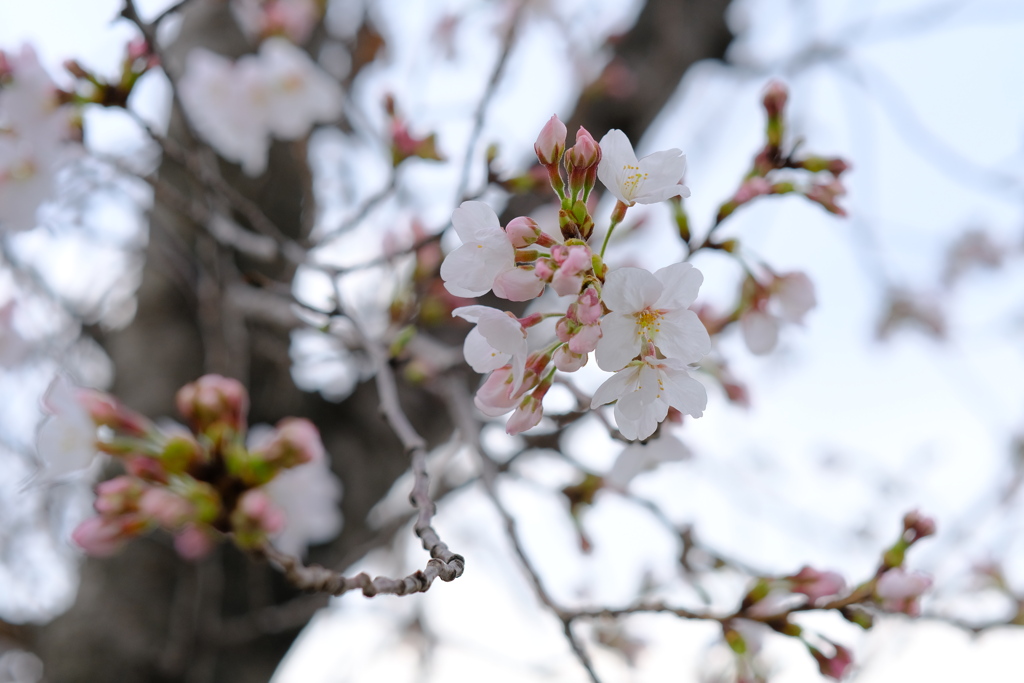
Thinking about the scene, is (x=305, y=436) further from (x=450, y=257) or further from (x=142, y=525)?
(x=450, y=257)

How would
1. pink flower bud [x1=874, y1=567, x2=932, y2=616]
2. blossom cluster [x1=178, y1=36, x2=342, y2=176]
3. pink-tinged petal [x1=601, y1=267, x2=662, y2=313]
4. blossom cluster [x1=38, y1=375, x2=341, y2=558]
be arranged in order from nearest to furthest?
pink-tinged petal [x1=601, y1=267, x2=662, y2=313]
pink flower bud [x1=874, y1=567, x2=932, y2=616]
blossom cluster [x1=38, y1=375, x2=341, y2=558]
blossom cluster [x1=178, y1=36, x2=342, y2=176]

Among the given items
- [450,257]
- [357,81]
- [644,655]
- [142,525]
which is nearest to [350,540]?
[142,525]

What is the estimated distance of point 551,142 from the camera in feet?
1.81

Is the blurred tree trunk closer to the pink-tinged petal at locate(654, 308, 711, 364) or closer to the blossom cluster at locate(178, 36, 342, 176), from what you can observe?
the blossom cluster at locate(178, 36, 342, 176)

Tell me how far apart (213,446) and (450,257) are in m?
0.52

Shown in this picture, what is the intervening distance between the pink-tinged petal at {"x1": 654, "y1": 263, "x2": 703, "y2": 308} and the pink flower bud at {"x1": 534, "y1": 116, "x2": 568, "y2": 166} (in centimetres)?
14

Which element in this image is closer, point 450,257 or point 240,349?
point 450,257

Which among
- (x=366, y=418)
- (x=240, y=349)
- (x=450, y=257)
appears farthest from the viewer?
(x=366, y=418)

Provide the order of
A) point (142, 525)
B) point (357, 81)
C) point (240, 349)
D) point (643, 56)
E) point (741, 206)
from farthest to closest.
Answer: point (357, 81)
point (643, 56)
point (240, 349)
point (142, 525)
point (741, 206)

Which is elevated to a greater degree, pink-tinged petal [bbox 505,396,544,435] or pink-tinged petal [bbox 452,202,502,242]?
pink-tinged petal [bbox 452,202,502,242]

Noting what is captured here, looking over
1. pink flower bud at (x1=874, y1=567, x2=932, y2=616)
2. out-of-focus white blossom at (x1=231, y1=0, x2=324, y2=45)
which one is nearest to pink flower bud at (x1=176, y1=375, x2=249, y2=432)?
pink flower bud at (x1=874, y1=567, x2=932, y2=616)

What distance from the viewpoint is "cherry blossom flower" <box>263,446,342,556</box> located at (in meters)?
1.15

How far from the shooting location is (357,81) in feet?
6.59

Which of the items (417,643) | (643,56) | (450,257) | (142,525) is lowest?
(417,643)
